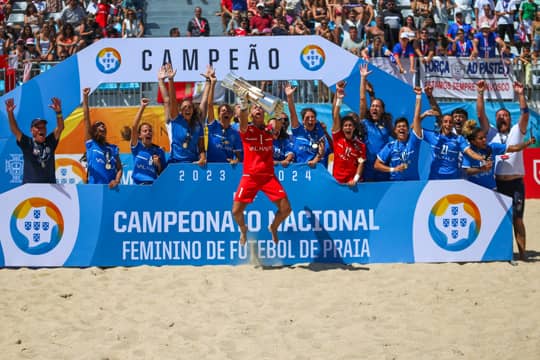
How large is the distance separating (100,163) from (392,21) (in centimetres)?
878

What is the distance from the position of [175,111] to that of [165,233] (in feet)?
4.43

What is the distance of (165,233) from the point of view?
9.48 metres

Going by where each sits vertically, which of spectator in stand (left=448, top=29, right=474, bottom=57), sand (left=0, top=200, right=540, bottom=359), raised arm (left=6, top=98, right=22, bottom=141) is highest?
spectator in stand (left=448, top=29, right=474, bottom=57)

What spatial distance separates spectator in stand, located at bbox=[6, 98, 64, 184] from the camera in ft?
32.6

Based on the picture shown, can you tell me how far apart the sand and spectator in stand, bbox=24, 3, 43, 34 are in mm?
10046

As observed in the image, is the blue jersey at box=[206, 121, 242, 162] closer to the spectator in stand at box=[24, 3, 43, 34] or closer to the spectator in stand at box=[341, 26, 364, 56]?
the spectator in stand at box=[341, 26, 364, 56]

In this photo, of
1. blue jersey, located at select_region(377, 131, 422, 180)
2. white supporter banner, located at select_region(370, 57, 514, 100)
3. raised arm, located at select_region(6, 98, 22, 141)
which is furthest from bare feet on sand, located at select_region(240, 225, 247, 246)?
white supporter banner, located at select_region(370, 57, 514, 100)

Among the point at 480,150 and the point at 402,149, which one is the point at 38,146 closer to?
the point at 402,149

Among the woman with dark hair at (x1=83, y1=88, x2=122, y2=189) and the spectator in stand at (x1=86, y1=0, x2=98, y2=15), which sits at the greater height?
the spectator in stand at (x1=86, y1=0, x2=98, y2=15)

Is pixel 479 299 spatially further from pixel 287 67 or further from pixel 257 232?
pixel 287 67

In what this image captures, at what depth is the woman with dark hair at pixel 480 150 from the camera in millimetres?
9727

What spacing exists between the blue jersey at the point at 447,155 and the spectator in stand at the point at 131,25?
8.80 m

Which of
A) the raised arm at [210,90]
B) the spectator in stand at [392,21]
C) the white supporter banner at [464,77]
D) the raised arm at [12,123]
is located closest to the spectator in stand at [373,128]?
the raised arm at [210,90]

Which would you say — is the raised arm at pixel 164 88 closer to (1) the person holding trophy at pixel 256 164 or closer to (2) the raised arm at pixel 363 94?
(1) the person holding trophy at pixel 256 164
